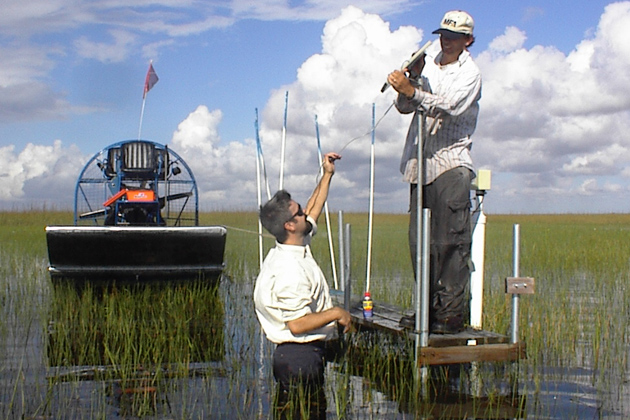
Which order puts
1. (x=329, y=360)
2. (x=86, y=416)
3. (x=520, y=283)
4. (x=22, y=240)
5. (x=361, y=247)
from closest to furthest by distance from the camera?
(x=86, y=416) < (x=520, y=283) < (x=329, y=360) < (x=361, y=247) < (x=22, y=240)

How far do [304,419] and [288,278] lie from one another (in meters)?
0.79

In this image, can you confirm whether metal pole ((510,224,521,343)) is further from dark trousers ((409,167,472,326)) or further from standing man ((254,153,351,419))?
standing man ((254,153,351,419))

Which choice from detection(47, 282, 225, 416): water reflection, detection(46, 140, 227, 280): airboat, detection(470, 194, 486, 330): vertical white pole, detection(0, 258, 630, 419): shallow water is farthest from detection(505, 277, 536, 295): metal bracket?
detection(46, 140, 227, 280): airboat

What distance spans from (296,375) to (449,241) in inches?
52.6

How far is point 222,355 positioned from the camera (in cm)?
602

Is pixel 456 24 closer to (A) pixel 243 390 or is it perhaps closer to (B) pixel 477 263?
(B) pixel 477 263

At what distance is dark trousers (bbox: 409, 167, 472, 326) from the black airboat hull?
4839 mm

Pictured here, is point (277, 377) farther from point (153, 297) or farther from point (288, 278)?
point (153, 297)

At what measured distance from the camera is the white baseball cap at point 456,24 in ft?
14.7

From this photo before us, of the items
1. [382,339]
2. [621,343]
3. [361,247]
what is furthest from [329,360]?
[361,247]

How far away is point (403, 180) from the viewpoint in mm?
4895

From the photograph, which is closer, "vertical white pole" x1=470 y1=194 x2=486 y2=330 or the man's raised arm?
the man's raised arm

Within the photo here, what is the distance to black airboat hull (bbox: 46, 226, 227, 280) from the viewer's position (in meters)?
8.81

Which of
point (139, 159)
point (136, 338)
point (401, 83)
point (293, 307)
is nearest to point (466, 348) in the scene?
point (293, 307)
